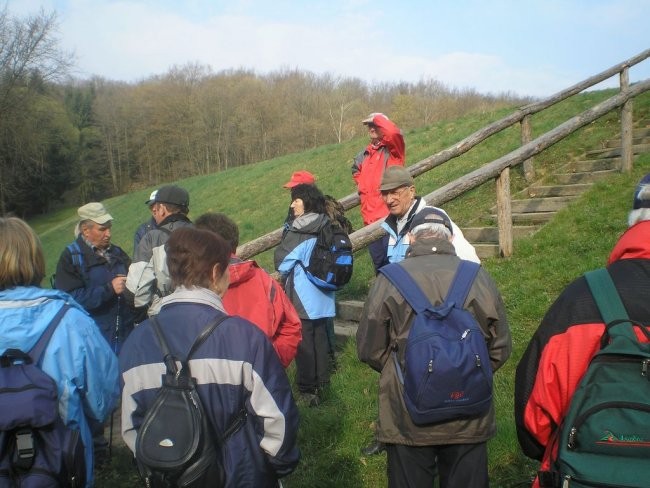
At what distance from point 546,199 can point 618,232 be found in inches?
58.5

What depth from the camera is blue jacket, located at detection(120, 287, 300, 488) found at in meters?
2.15

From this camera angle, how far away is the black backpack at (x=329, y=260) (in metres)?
4.52

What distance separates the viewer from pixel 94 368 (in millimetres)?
2539

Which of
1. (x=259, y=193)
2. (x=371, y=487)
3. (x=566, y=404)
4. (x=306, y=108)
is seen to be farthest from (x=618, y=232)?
(x=306, y=108)

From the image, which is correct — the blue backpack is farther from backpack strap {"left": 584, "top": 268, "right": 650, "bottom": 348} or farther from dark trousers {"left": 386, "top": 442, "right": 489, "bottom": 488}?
Answer: backpack strap {"left": 584, "top": 268, "right": 650, "bottom": 348}

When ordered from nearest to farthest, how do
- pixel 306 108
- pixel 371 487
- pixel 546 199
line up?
pixel 371 487, pixel 546 199, pixel 306 108

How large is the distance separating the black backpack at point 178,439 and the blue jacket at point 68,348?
555 millimetres

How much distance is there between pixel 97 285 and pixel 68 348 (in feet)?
7.41

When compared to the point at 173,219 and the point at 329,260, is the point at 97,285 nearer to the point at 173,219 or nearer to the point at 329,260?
the point at 173,219

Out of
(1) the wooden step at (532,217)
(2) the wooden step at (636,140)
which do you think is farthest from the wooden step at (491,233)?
(2) the wooden step at (636,140)

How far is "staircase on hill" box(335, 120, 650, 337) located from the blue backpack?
3068 millimetres

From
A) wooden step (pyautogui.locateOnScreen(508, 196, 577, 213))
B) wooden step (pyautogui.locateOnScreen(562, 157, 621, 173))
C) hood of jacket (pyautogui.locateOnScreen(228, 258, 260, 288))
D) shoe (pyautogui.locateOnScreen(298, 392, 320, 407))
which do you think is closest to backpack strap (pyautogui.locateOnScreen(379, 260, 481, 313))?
hood of jacket (pyautogui.locateOnScreen(228, 258, 260, 288))

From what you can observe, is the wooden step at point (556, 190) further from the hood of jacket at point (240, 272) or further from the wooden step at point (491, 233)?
the hood of jacket at point (240, 272)

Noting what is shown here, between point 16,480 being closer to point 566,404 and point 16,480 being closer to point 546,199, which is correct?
point 566,404
